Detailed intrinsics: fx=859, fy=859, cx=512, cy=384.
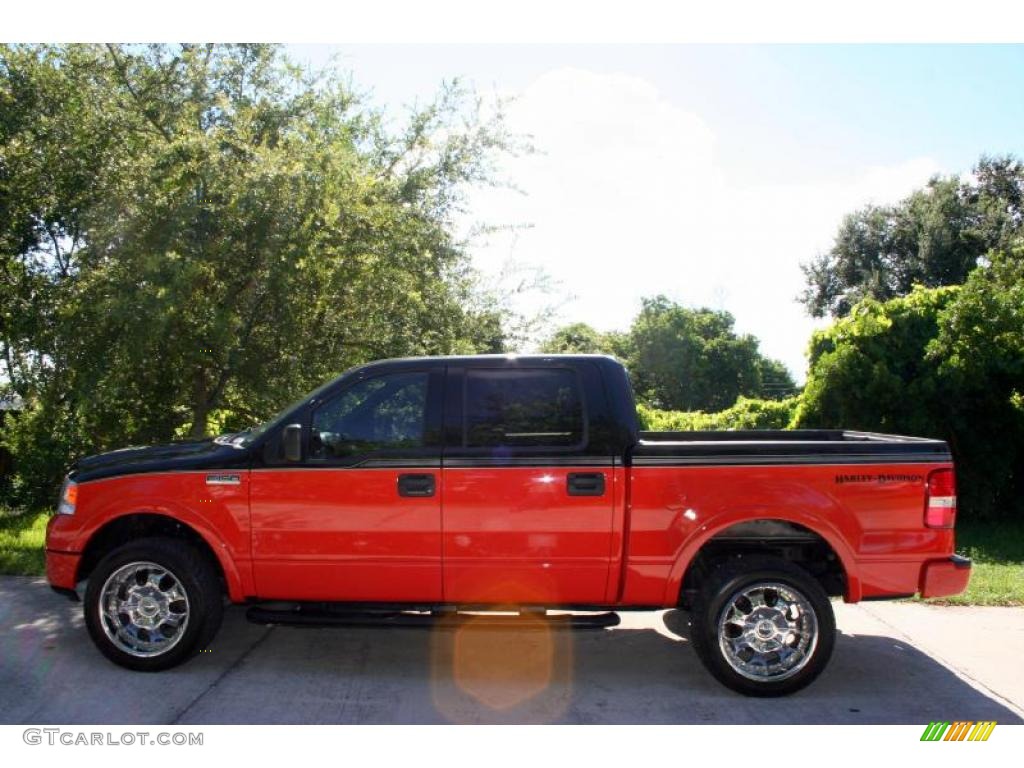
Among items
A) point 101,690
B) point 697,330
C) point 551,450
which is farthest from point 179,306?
point 697,330

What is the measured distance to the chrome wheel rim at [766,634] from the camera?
4.95m

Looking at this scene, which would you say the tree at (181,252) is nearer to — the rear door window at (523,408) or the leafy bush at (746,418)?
the rear door window at (523,408)

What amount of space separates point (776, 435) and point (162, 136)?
7.22 metres

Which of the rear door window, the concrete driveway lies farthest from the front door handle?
the concrete driveway

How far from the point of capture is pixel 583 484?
16.3 ft

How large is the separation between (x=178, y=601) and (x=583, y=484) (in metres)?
2.54

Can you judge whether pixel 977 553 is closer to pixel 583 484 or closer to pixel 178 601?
pixel 583 484

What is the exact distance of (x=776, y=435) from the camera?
6273 millimetres

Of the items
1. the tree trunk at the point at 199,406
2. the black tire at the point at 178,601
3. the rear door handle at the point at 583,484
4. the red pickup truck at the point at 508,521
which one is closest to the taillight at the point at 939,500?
the red pickup truck at the point at 508,521

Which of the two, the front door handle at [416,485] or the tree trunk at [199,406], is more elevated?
the tree trunk at [199,406]

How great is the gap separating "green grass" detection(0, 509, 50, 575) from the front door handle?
4.54m

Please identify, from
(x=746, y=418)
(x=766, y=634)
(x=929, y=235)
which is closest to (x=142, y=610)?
(x=766, y=634)

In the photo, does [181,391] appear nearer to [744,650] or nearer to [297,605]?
[297,605]

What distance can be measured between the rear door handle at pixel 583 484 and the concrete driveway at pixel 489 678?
1.14 metres
